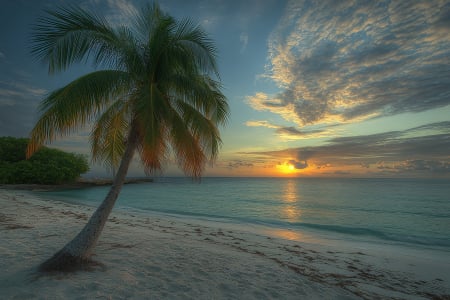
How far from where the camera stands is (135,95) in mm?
5492

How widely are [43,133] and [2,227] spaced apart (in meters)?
6.98

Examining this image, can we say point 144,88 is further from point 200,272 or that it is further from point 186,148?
point 200,272

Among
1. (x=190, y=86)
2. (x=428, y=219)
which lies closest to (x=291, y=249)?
(x=190, y=86)

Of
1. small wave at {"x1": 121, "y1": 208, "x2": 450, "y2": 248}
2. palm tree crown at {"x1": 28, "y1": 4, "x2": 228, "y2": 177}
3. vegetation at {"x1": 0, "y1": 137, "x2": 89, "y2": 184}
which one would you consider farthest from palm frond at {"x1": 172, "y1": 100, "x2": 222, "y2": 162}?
vegetation at {"x1": 0, "y1": 137, "x2": 89, "y2": 184}

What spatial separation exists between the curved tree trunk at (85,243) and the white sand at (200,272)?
13.6 inches

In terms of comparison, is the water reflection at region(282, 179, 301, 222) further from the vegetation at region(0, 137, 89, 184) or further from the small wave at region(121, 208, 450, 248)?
the vegetation at region(0, 137, 89, 184)

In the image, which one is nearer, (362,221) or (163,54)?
(163,54)

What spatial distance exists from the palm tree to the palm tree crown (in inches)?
0.7

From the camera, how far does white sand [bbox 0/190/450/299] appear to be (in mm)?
4395

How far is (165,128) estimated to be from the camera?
18.4 ft

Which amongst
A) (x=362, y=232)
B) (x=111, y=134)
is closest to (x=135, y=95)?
(x=111, y=134)

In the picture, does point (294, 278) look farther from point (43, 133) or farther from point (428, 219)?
point (428, 219)

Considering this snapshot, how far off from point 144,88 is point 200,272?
4419 mm

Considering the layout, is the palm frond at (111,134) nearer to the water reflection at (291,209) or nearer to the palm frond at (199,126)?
the palm frond at (199,126)
